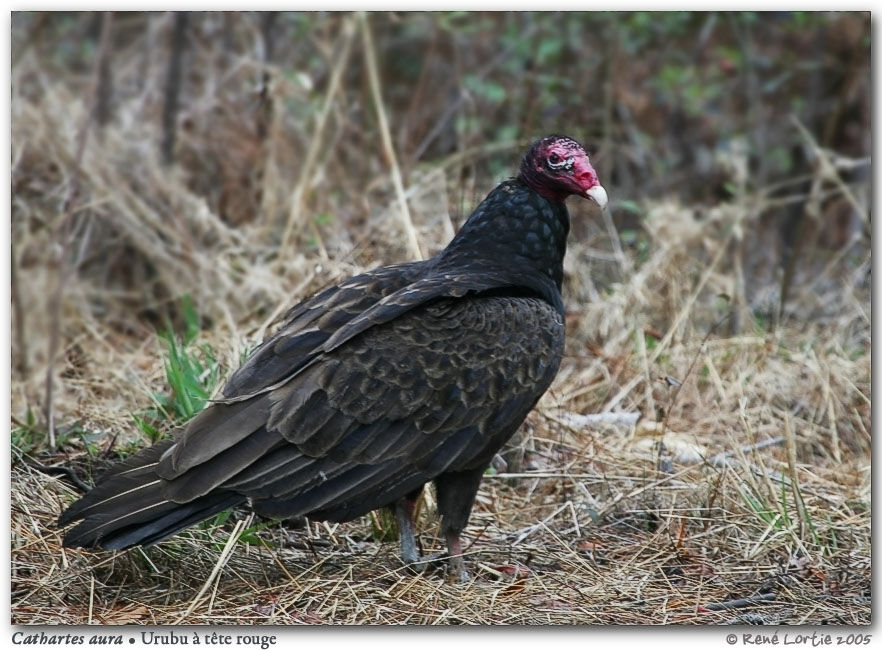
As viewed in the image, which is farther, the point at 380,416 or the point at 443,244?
the point at 443,244

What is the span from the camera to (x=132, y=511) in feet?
11.4

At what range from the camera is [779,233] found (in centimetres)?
841

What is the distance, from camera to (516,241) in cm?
424

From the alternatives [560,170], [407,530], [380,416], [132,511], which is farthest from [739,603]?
[132,511]

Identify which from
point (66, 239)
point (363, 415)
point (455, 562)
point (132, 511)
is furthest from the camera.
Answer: point (455, 562)

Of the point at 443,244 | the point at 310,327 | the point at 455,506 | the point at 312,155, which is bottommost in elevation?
the point at 455,506

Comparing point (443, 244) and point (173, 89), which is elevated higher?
point (173, 89)

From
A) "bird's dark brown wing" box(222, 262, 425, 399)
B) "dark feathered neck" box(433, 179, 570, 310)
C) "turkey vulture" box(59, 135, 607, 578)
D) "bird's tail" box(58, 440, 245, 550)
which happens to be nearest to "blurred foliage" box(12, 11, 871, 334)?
"dark feathered neck" box(433, 179, 570, 310)

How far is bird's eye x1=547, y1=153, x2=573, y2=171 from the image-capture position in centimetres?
424

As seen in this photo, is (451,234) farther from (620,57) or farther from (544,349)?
(620,57)

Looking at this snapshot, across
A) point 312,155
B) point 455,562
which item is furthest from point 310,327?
point 312,155

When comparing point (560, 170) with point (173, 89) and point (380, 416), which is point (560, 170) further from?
point (173, 89)

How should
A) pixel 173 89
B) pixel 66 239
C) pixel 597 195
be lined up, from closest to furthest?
pixel 66 239, pixel 597 195, pixel 173 89

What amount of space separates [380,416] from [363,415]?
6 cm
